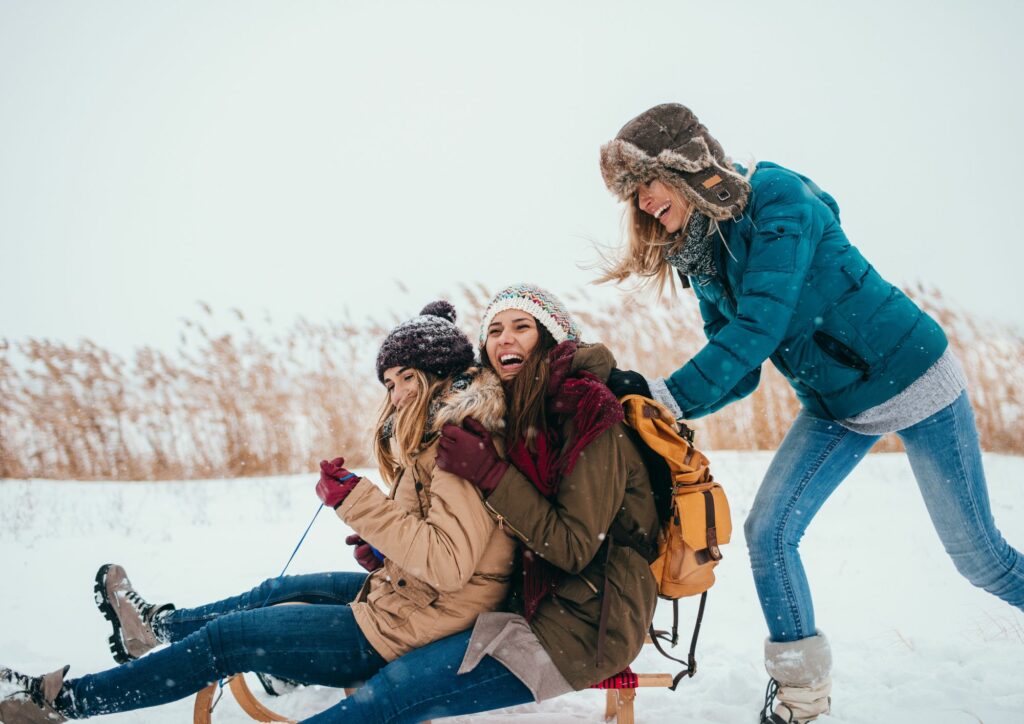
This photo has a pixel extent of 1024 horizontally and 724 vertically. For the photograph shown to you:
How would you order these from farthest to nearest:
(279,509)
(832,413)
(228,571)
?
1. (279,509)
2. (228,571)
3. (832,413)

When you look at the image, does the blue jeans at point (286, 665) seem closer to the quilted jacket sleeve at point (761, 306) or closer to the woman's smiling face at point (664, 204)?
the quilted jacket sleeve at point (761, 306)

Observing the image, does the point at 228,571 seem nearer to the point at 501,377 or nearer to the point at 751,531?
the point at 501,377

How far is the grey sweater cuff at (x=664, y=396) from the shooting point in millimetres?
1838

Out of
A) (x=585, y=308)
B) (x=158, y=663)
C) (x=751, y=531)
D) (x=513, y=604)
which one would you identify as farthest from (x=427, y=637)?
(x=585, y=308)

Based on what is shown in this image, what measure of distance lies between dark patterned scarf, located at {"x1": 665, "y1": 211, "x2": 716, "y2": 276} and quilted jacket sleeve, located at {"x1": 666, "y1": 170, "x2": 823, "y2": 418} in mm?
167

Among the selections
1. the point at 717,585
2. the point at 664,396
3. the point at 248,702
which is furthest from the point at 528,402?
the point at 717,585

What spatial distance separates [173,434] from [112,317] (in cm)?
1418

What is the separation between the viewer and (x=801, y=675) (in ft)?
6.57

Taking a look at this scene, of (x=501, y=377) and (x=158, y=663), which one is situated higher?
(x=501, y=377)

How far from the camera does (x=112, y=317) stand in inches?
692

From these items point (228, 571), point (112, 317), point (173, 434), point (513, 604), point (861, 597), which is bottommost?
point (861, 597)

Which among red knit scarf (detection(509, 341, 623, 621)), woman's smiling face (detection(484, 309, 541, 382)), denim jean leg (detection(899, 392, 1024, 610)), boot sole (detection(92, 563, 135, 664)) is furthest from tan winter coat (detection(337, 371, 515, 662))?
denim jean leg (detection(899, 392, 1024, 610))

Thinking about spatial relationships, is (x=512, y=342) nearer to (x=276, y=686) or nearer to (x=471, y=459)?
(x=471, y=459)

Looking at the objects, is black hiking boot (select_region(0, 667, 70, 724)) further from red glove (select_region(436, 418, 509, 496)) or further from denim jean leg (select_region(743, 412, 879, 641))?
denim jean leg (select_region(743, 412, 879, 641))
